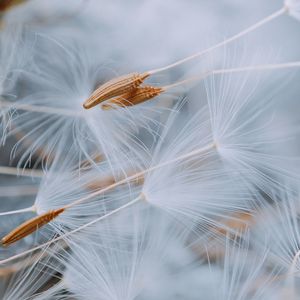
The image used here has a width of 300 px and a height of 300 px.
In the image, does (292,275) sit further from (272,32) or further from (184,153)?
(272,32)

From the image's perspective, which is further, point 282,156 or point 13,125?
point 13,125

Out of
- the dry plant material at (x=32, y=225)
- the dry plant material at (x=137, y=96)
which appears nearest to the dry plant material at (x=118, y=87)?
the dry plant material at (x=137, y=96)

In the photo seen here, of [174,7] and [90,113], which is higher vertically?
[174,7]

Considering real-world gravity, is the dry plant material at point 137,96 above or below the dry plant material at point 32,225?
above

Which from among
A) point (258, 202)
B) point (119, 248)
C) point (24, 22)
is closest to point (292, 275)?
point (258, 202)

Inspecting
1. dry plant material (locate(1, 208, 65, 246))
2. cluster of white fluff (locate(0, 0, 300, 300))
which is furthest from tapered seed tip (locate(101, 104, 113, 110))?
dry plant material (locate(1, 208, 65, 246))

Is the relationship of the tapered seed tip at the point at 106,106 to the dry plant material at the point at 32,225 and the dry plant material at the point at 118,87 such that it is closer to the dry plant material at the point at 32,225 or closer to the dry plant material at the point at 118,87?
the dry plant material at the point at 118,87
